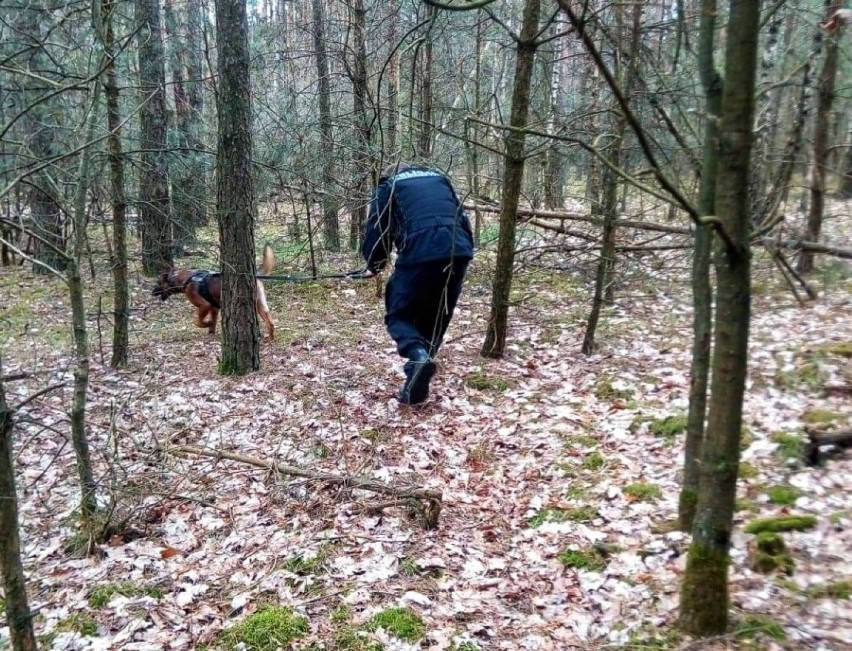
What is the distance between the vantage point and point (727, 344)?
2.45 metres

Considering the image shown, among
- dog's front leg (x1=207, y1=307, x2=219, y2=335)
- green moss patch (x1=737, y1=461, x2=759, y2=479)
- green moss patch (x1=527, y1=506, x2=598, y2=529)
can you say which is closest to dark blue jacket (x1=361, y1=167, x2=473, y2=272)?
green moss patch (x1=527, y1=506, x2=598, y2=529)

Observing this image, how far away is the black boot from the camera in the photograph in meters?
5.89

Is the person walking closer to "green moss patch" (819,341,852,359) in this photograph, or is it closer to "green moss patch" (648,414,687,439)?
"green moss patch" (648,414,687,439)

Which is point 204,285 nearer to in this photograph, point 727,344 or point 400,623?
point 400,623

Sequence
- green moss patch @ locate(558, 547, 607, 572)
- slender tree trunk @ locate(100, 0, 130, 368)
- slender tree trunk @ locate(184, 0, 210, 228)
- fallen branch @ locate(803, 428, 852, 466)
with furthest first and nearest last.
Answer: slender tree trunk @ locate(184, 0, 210, 228)
slender tree trunk @ locate(100, 0, 130, 368)
fallen branch @ locate(803, 428, 852, 466)
green moss patch @ locate(558, 547, 607, 572)

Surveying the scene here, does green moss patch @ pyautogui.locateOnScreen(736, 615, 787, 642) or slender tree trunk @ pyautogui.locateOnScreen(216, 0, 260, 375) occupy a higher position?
slender tree trunk @ pyautogui.locateOnScreen(216, 0, 260, 375)

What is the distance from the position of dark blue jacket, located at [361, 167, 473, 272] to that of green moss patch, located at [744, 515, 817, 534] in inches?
126

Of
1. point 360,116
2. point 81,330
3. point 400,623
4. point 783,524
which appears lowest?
point 400,623

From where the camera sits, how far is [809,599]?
9.49 ft

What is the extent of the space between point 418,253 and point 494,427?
5.70ft

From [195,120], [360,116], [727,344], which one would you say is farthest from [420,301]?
[195,120]

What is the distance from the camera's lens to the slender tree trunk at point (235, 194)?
6828mm

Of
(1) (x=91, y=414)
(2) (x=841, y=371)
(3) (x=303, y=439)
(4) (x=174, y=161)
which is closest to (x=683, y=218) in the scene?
(2) (x=841, y=371)

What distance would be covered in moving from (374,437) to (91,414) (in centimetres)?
307
